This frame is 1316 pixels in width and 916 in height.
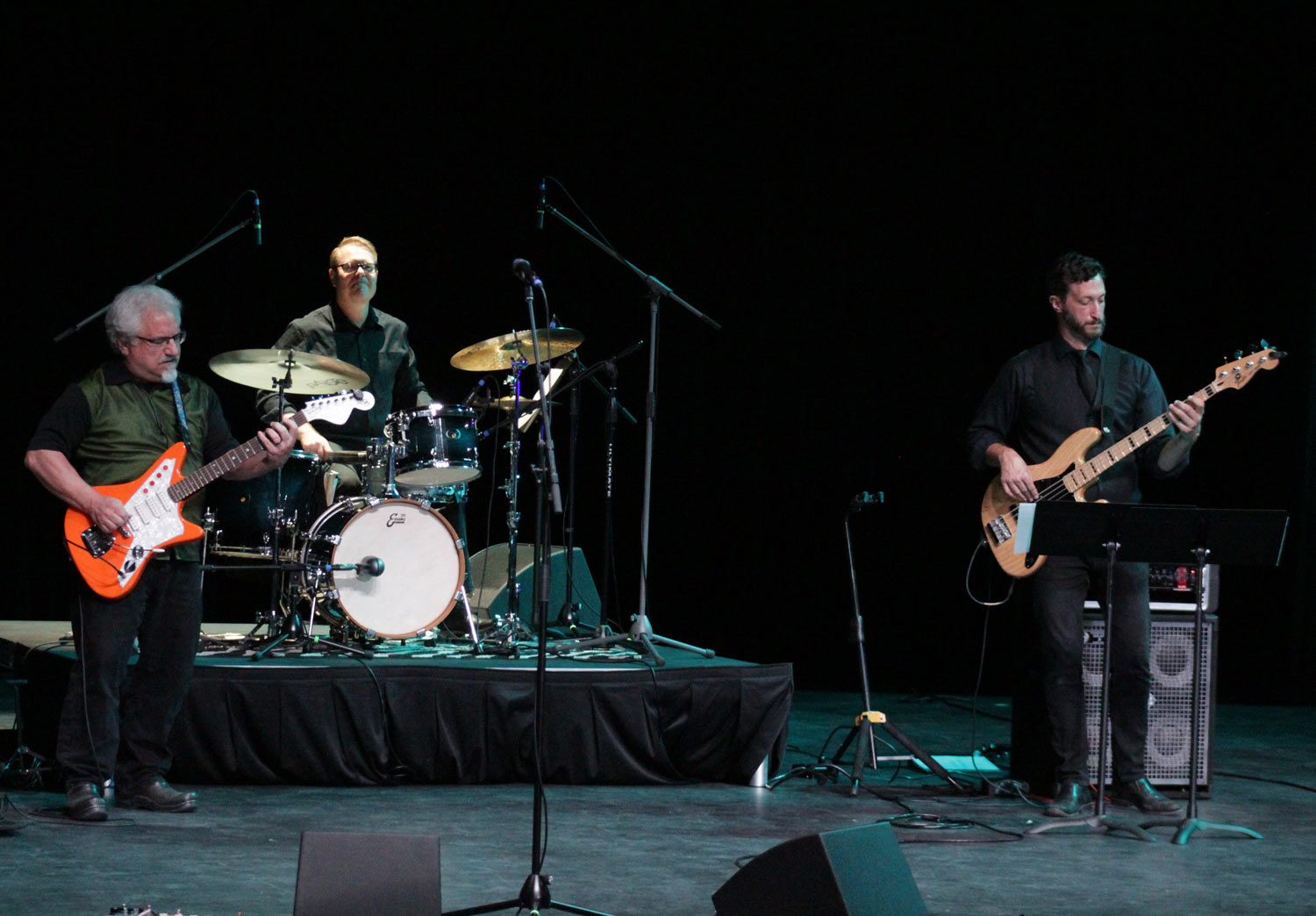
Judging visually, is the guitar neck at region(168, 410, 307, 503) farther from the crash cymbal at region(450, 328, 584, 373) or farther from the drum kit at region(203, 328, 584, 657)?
the crash cymbal at region(450, 328, 584, 373)

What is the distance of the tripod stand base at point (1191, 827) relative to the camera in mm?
4758

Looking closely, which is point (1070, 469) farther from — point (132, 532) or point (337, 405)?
point (132, 532)

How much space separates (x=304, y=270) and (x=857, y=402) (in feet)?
11.5

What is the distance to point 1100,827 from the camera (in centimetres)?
490

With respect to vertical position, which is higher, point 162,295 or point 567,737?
point 162,295

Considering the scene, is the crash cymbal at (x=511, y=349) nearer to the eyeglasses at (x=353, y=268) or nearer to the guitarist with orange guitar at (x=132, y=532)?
the eyeglasses at (x=353, y=268)

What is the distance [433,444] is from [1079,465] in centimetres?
292

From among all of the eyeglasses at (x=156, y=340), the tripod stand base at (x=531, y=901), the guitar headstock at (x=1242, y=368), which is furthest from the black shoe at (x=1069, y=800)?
the eyeglasses at (x=156, y=340)

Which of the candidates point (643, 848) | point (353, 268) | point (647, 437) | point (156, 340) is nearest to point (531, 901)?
point (643, 848)

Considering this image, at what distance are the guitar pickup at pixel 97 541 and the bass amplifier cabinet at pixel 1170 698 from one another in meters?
3.78

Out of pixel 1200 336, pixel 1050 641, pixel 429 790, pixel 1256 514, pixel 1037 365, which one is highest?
pixel 1200 336

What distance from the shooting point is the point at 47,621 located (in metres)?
8.05

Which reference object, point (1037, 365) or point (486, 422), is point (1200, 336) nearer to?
point (1037, 365)

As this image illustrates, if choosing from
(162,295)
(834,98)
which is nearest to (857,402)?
(834,98)
